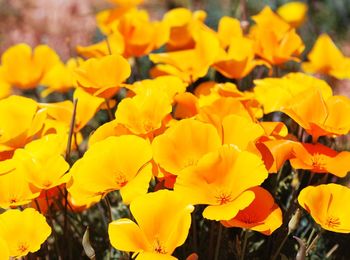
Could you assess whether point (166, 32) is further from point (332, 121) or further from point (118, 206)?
point (332, 121)

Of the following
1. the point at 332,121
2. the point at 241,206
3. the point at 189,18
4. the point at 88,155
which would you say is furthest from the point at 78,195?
the point at 189,18

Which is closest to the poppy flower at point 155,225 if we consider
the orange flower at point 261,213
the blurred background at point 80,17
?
the orange flower at point 261,213

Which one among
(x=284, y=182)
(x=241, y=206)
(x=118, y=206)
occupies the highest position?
(x=241, y=206)

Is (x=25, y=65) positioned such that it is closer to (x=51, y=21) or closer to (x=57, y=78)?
(x=57, y=78)

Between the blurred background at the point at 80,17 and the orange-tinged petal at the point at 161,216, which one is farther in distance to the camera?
the blurred background at the point at 80,17

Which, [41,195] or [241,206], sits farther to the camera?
[41,195]

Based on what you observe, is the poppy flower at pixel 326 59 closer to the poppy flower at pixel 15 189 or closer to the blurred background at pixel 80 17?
the poppy flower at pixel 15 189

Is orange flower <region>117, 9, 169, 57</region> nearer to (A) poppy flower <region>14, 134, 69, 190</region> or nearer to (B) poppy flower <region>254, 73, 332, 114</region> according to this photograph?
(B) poppy flower <region>254, 73, 332, 114</region>
